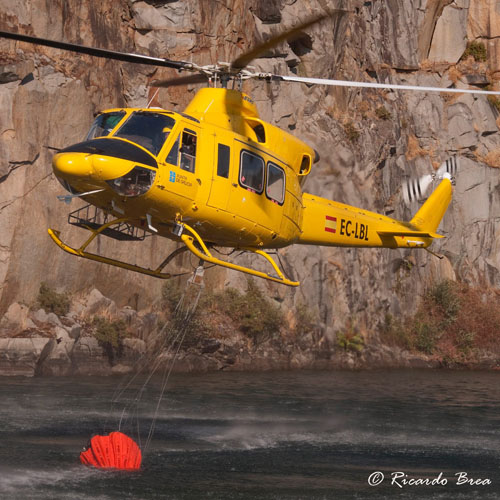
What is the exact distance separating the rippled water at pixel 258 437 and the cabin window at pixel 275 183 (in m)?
6.38

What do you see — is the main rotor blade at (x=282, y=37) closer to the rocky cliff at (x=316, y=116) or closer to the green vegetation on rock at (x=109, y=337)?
the rocky cliff at (x=316, y=116)

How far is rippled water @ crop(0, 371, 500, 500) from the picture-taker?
20.3m

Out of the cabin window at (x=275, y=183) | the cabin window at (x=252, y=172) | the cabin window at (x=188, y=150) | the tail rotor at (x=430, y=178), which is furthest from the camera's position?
the tail rotor at (x=430, y=178)

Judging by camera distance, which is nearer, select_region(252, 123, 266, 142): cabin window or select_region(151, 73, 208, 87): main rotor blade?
select_region(151, 73, 208, 87): main rotor blade

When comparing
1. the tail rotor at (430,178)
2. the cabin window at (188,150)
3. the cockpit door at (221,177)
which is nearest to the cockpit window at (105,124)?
the cabin window at (188,150)

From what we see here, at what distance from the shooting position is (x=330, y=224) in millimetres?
22547

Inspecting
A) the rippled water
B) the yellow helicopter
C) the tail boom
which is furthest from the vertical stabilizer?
the rippled water

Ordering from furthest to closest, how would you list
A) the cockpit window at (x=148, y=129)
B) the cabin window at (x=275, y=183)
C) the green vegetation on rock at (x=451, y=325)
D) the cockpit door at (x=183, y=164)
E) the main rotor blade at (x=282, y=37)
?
the green vegetation on rock at (x=451, y=325)
the cabin window at (x=275, y=183)
the cockpit door at (x=183, y=164)
the cockpit window at (x=148, y=129)
the main rotor blade at (x=282, y=37)

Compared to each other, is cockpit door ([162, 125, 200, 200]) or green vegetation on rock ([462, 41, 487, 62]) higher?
green vegetation on rock ([462, 41, 487, 62])

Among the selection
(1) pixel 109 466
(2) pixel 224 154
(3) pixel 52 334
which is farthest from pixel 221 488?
(3) pixel 52 334
